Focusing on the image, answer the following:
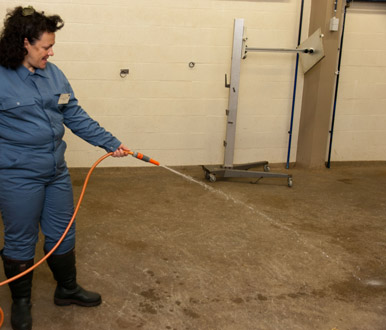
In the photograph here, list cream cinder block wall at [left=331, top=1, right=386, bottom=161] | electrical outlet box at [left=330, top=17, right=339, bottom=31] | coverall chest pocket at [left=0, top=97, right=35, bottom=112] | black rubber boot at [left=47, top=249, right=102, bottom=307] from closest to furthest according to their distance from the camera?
coverall chest pocket at [left=0, top=97, right=35, bottom=112], black rubber boot at [left=47, top=249, right=102, bottom=307], electrical outlet box at [left=330, top=17, right=339, bottom=31], cream cinder block wall at [left=331, top=1, right=386, bottom=161]

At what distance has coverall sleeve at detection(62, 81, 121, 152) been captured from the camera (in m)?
2.01

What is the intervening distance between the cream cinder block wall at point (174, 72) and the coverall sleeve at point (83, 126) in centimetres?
224

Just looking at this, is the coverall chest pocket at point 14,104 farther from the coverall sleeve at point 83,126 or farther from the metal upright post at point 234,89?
the metal upright post at point 234,89

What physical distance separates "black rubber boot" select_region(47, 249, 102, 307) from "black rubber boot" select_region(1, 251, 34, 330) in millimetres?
147

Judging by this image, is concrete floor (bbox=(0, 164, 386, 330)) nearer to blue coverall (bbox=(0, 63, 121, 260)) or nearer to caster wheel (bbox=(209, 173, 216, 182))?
caster wheel (bbox=(209, 173, 216, 182))

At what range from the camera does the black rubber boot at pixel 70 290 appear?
2084 mm

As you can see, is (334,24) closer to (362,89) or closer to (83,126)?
(362,89)

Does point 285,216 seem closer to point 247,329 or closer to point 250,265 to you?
point 250,265

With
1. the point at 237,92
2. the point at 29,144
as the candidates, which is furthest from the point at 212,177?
the point at 29,144

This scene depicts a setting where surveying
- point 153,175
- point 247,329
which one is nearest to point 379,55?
point 153,175

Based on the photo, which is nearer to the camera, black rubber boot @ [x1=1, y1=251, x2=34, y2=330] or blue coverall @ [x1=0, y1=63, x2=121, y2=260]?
blue coverall @ [x1=0, y1=63, x2=121, y2=260]

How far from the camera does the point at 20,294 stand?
1.99m

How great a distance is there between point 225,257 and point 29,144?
1.40m

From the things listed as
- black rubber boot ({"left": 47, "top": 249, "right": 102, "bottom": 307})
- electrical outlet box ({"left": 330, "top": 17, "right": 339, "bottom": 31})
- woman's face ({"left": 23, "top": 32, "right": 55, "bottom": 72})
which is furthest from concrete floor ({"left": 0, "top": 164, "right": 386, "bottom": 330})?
electrical outlet box ({"left": 330, "top": 17, "right": 339, "bottom": 31})
